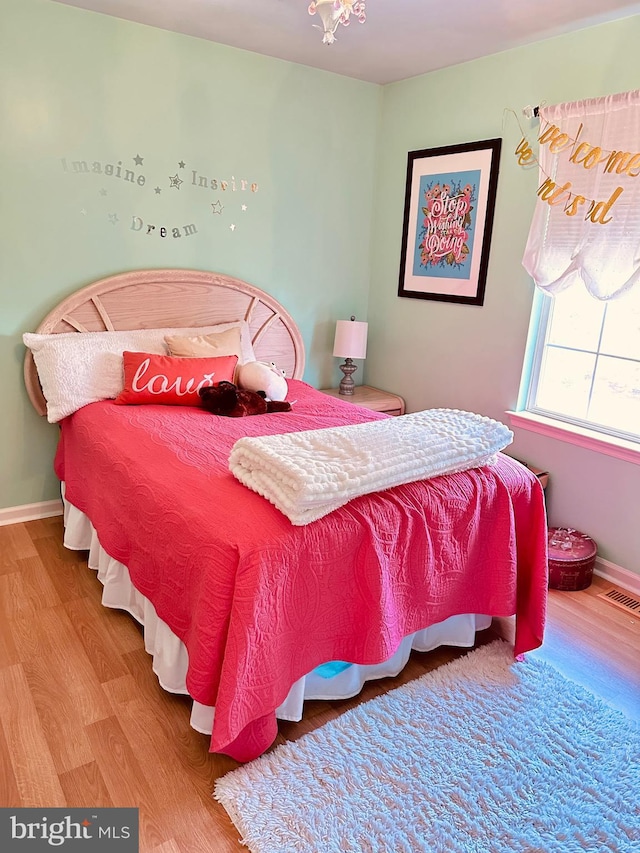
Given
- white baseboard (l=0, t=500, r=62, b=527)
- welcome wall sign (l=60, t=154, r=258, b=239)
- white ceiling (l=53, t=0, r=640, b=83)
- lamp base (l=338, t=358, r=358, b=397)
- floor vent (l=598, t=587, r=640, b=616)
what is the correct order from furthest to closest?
lamp base (l=338, t=358, r=358, b=397), white baseboard (l=0, t=500, r=62, b=527), welcome wall sign (l=60, t=154, r=258, b=239), floor vent (l=598, t=587, r=640, b=616), white ceiling (l=53, t=0, r=640, b=83)

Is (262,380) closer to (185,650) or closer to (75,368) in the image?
(75,368)

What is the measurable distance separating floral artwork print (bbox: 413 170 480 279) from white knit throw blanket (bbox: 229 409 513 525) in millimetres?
1439

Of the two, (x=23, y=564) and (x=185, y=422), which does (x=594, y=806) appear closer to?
(x=185, y=422)

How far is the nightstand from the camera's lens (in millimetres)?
3605

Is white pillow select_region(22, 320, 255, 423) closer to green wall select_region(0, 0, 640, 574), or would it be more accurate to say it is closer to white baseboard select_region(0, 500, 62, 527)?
green wall select_region(0, 0, 640, 574)

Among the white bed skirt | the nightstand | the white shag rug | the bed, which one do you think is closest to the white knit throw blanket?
the bed

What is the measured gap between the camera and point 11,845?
1390 millimetres

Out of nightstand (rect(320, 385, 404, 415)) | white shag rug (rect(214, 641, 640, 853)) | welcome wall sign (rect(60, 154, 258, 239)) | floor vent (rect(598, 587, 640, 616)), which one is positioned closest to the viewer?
white shag rug (rect(214, 641, 640, 853))

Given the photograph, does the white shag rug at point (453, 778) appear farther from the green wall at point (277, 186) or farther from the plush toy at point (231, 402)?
the plush toy at point (231, 402)

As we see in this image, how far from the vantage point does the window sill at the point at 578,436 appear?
2.65 meters

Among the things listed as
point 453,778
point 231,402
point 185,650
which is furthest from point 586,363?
point 185,650

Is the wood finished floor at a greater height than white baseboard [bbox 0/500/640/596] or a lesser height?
lesser

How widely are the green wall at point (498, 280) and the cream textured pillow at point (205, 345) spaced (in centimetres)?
115

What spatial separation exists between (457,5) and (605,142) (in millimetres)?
814
